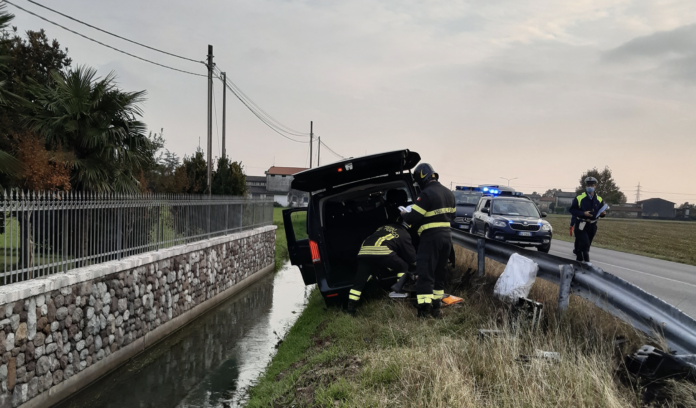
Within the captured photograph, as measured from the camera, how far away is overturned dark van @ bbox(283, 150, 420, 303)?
7.76m

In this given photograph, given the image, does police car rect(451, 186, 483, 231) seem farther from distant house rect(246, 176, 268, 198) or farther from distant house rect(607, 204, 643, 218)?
distant house rect(607, 204, 643, 218)

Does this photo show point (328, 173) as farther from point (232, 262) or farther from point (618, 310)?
point (232, 262)

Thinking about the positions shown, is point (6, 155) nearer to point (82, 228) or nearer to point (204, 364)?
point (82, 228)

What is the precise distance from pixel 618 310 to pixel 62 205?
20.5 ft

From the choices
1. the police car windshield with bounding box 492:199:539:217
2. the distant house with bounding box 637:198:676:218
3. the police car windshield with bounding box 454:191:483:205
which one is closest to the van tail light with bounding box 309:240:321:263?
the police car windshield with bounding box 492:199:539:217

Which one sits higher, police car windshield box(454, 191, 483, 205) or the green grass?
police car windshield box(454, 191, 483, 205)

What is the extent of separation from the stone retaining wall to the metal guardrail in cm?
560

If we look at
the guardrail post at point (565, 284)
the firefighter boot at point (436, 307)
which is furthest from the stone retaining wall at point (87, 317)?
the guardrail post at point (565, 284)

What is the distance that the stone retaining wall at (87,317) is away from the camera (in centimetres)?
562

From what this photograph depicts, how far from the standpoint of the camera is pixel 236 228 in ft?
50.3

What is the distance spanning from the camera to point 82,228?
7270 mm

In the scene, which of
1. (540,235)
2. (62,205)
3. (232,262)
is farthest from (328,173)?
(540,235)

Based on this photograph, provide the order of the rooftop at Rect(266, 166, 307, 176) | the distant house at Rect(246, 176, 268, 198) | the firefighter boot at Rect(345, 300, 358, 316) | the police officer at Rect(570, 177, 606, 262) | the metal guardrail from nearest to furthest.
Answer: the metal guardrail < the firefighter boot at Rect(345, 300, 358, 316) < the police officer at Rect(570, 177, 606, 262) < the distant house at Rect(246, 176, 268, 198) < the rooftop at Rect(266, 166, 307, 176)

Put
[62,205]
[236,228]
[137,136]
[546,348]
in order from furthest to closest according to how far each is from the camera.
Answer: [236,228] → [137,136] → [62,205] → [546,348]
